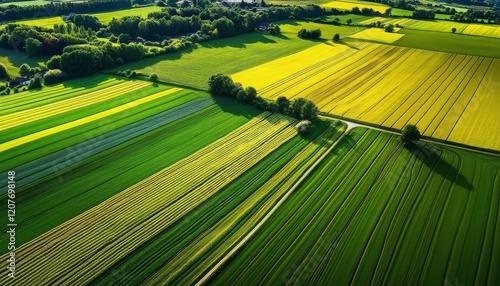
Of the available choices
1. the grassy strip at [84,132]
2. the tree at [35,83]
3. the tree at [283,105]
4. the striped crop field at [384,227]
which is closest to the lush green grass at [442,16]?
the tree at [283,105]

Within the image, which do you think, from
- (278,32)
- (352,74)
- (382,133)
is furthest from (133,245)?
(278,32)

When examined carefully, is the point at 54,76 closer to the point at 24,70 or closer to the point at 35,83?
the point at 35,83

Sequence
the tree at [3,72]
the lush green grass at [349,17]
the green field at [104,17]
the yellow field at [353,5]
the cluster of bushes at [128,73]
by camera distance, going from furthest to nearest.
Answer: the yellow field at [353,5]
the lush green grass at [349,17]
the green field at [104,17]
the cluster of bushes at [128,73]
the tree at [3,72]

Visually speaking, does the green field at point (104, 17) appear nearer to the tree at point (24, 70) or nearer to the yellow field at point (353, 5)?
the tree at point (24, 70)

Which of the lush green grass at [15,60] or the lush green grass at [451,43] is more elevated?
the lush green grass at [451,43]

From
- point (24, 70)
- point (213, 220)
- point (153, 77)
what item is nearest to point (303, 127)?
point (213, 220)
